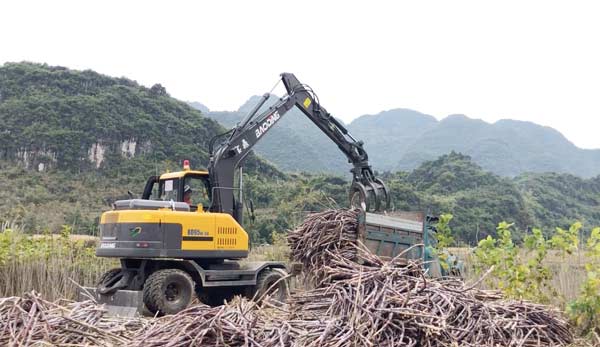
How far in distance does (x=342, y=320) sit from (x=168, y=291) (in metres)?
6.14

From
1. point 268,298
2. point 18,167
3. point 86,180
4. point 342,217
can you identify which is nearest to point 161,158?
point 86,180

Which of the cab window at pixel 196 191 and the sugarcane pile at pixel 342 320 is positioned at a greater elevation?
the cab window at pixel 196 191

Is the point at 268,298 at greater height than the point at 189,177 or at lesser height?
lesser

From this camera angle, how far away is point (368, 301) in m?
4.34

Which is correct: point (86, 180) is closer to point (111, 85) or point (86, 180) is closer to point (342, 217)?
point (111, 85)

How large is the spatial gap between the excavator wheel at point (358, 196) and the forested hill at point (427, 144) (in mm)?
63531

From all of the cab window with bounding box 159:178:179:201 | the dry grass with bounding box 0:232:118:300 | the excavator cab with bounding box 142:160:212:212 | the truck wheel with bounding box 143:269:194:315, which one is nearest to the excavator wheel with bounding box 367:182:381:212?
the excavator cab with bounding box 142:160:212:212

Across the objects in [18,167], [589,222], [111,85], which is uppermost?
[111,85]

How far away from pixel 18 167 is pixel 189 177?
31771mm

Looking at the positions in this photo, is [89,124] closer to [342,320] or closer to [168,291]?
[168,291]

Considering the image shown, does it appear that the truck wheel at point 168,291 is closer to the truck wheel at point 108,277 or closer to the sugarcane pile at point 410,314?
the truck wheel at point 108,277

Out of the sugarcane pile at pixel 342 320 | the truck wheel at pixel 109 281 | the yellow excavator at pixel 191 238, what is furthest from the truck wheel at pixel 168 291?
the sugarcane pile at pixel 342 320

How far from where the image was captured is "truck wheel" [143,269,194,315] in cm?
946

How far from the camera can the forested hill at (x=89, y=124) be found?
40.2 metres
